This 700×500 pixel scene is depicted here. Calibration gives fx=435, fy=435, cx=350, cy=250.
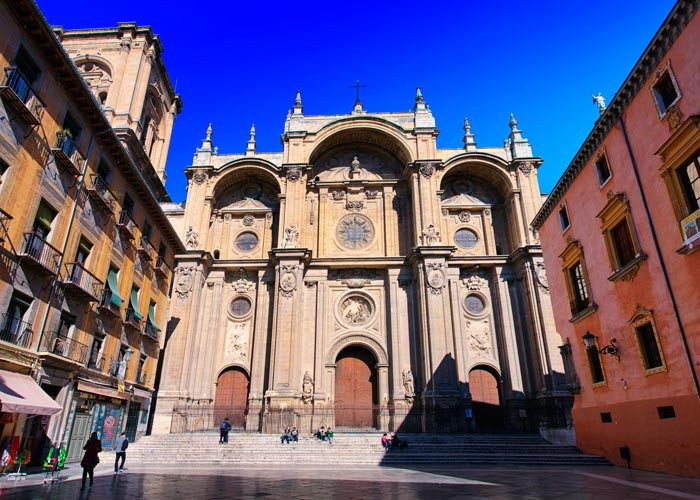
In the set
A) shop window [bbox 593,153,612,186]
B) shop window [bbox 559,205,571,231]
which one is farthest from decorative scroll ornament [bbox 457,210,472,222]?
shop window [bbox 593,153,612,186]

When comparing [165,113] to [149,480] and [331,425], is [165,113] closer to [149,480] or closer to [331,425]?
[331,425]

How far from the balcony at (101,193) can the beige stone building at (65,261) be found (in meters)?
0.05

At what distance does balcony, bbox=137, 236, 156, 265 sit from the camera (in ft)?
66.7

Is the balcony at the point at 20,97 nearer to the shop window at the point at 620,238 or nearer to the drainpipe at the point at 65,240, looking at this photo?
the drainpipe at the point at 65,240

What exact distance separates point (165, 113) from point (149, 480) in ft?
91.3

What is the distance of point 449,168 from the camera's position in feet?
97.7

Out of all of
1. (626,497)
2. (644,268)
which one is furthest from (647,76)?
(626,497)

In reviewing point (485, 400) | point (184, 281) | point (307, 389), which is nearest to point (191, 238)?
point (184, 281)

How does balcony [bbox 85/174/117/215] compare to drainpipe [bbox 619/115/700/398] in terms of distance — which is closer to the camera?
drainpipe [bbox 619/115/700/398]

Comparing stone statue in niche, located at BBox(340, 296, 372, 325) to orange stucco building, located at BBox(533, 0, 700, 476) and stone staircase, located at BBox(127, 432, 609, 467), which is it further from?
orange stucco building, located at BBox(533, 0, 700, 476)

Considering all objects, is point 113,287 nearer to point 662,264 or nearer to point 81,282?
point 81,282

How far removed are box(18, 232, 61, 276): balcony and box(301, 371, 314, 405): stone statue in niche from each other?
46.6ft

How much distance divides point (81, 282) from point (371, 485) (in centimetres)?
1178

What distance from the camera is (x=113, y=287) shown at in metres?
17.7
